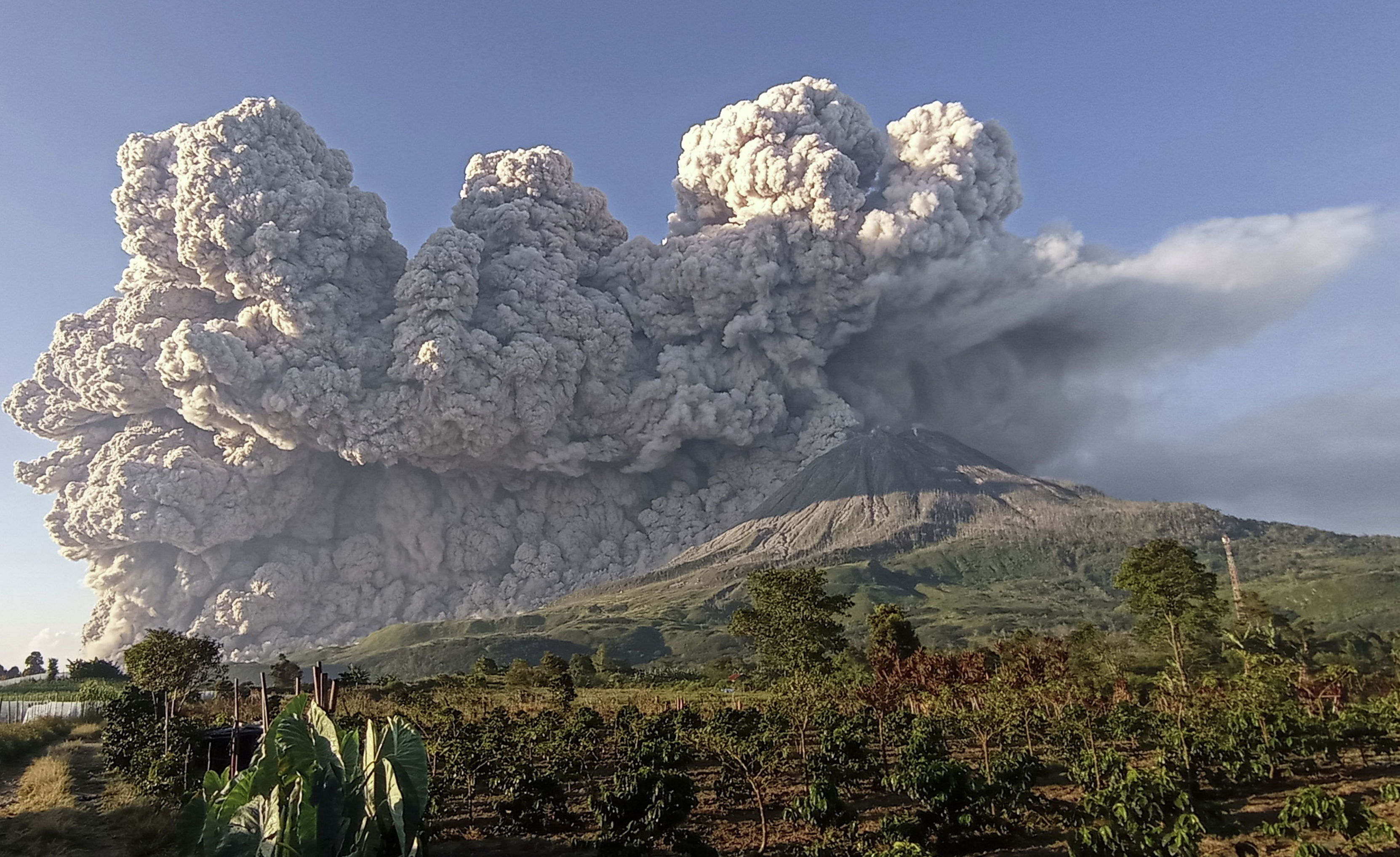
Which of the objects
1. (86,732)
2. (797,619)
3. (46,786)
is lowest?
(86,732)

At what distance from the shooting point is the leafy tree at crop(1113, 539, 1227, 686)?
117ft

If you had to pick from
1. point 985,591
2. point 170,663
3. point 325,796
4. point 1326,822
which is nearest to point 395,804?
point 325,796

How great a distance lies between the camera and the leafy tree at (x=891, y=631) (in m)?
41.3

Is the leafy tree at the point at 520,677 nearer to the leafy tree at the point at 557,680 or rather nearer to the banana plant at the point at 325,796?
the leafy tree at the point at 557,680

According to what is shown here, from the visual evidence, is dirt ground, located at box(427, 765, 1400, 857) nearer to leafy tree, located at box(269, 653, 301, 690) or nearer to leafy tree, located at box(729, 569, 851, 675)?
leafy tree, located at box(729, 569, 851, 675)

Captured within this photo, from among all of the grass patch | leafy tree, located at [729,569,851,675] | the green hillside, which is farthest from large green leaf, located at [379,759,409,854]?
the green hillside

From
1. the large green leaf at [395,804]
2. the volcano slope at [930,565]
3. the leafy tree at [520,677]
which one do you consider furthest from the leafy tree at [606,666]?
the large green leaf at [395,804]

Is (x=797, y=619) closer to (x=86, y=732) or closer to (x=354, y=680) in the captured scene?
(x=354, y=680)

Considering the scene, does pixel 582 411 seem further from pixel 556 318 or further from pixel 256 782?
pixel 256 782

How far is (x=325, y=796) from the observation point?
791 cm

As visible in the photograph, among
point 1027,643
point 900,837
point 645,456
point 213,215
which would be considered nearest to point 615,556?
point 645,456

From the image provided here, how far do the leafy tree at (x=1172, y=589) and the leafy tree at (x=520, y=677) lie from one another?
35.0 m

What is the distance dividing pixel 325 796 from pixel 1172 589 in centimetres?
3767

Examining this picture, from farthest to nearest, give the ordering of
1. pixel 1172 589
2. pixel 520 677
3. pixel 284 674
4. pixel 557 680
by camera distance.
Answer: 1. pixel 284 674
2. pixel 520 677
3. pixel 557 680
4. pixel 1172 589
